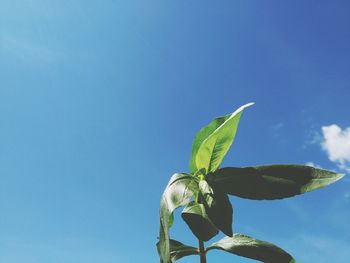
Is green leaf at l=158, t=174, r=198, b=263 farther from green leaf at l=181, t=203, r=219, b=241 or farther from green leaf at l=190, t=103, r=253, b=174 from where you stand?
green leaf at l=190, t=103, r=253, b=174

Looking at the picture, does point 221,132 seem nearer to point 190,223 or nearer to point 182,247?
point 190,223

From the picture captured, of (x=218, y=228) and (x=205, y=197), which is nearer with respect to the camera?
(x=218, y=228)

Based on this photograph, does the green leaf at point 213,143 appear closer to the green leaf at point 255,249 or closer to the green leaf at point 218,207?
the green leaf at point 218,207

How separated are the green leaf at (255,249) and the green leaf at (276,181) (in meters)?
0.26

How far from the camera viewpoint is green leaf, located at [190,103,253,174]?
75.5 inches

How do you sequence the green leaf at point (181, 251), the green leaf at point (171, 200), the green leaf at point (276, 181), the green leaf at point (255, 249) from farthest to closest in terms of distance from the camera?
the green leaf at point (181, 251), the green leaf at point (255, 249), the green leaf at point (276, 181), the green leaf at point (171, 200)

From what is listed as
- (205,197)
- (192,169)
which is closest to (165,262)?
(205,197)

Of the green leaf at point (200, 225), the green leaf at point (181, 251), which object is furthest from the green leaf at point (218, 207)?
the green leaf at point (181, 251)

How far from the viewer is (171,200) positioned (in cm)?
172

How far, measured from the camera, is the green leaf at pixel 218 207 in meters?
1.64

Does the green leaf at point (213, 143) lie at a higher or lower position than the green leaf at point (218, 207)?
higher

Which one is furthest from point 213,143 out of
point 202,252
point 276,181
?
point 202,252

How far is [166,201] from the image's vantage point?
172 centimetres

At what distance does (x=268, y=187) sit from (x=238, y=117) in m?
0.34
